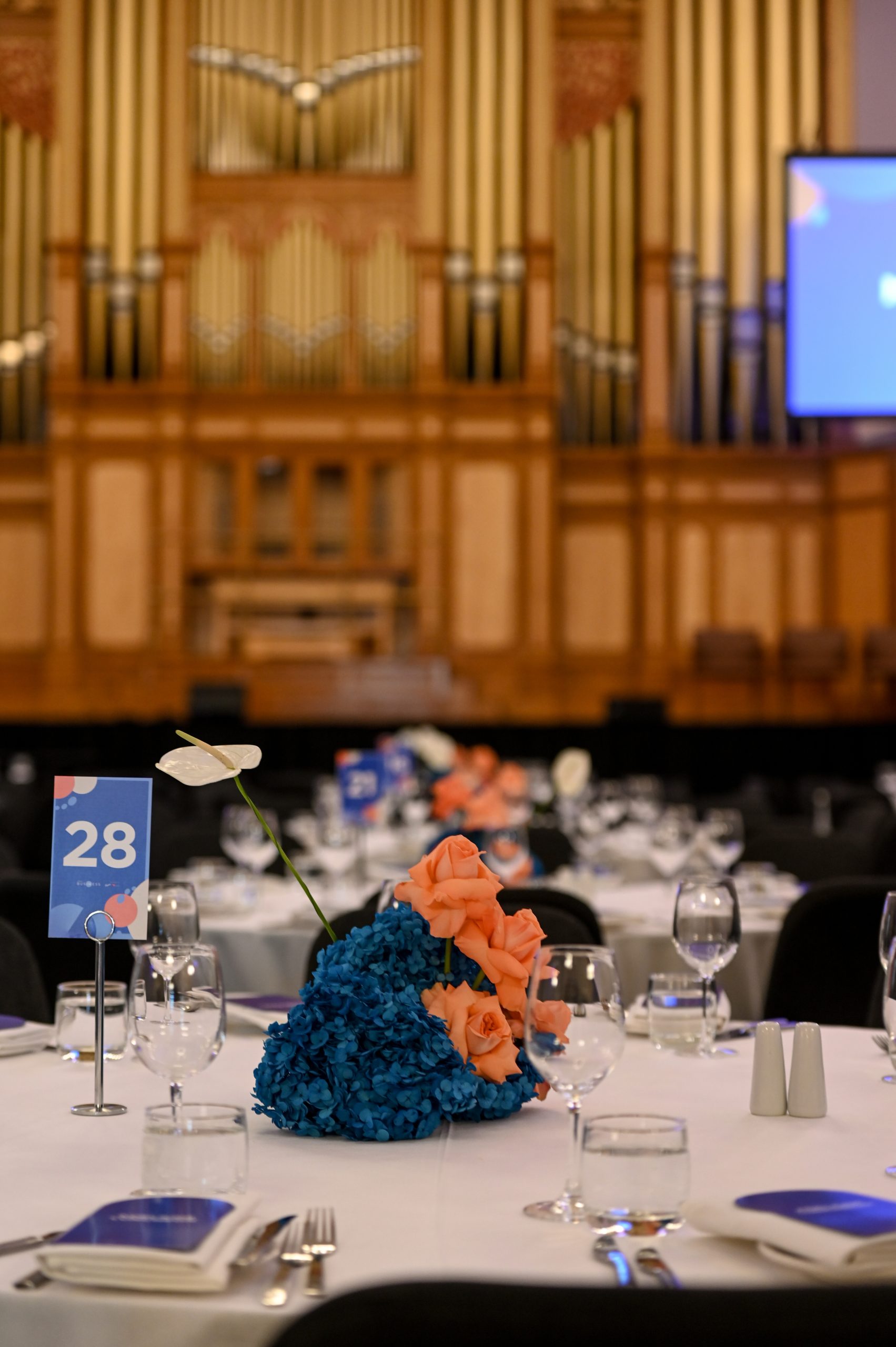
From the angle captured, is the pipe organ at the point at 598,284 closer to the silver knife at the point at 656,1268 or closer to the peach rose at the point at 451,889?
the peach rose at the point at 451,889

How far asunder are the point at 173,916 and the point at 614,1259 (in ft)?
3.08

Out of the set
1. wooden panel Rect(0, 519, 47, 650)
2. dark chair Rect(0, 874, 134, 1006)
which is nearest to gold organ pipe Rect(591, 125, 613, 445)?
wooden panel Rect(0, 519, 47, 650)

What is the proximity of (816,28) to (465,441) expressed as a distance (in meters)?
4.26

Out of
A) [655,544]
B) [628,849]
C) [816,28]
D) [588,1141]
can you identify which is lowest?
[628,849]

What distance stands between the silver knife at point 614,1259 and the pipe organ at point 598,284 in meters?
12.6

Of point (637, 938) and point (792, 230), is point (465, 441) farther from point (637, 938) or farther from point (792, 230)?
point (637, 938)

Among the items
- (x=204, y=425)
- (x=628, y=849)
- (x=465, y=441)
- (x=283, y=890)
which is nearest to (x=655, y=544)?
(x=465, y=441)

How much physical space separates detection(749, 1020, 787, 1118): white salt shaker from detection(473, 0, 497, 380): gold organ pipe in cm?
1174

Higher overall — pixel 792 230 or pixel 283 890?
pixel 792 230

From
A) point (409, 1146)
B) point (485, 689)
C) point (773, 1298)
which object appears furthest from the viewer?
point (485, 689)

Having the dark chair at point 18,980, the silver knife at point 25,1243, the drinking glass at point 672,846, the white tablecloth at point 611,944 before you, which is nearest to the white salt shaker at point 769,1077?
the silver knife at point 25,1243

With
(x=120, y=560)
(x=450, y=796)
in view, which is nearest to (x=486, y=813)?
(x=450, y=796)

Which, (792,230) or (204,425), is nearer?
(792,230)

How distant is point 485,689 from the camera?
13180 millimetres
